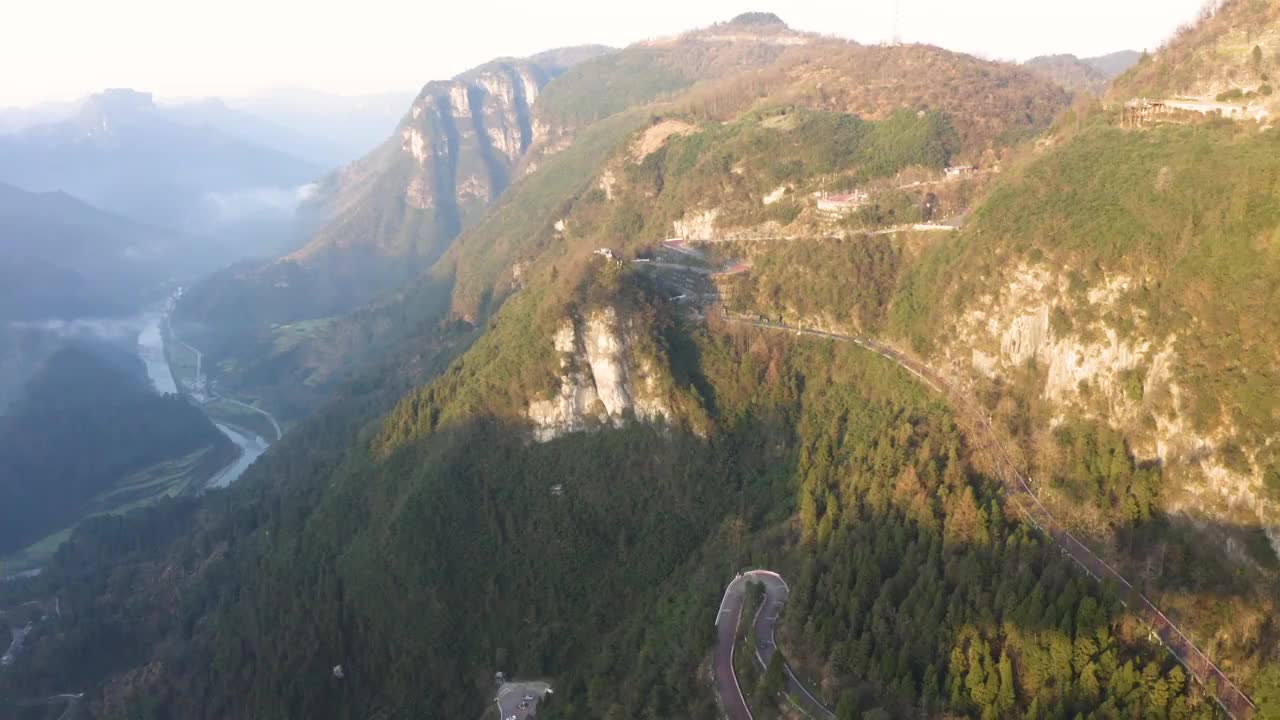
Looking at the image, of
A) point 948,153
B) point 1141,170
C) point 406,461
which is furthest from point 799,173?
point 406,461

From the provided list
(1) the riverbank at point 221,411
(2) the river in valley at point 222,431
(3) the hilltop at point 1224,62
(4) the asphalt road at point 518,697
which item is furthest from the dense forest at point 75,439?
(3) the hilltop at point 1224,62

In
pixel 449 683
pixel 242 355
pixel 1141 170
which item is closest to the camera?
pixel 1141 170

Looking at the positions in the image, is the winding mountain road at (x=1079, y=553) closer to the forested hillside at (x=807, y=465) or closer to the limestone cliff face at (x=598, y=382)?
the forested hillside at (x=807, y=465)

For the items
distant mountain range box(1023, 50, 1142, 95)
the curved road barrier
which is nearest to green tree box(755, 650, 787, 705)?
the curved road barrier

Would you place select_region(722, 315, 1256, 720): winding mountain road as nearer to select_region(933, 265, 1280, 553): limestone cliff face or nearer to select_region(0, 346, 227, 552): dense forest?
select_region(933, 265, 1280, 553): limestone cliff face

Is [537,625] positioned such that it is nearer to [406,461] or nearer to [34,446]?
[406,461]

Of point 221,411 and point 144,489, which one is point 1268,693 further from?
point 221,411

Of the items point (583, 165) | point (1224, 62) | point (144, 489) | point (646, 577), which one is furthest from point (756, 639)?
point (583, 165)
